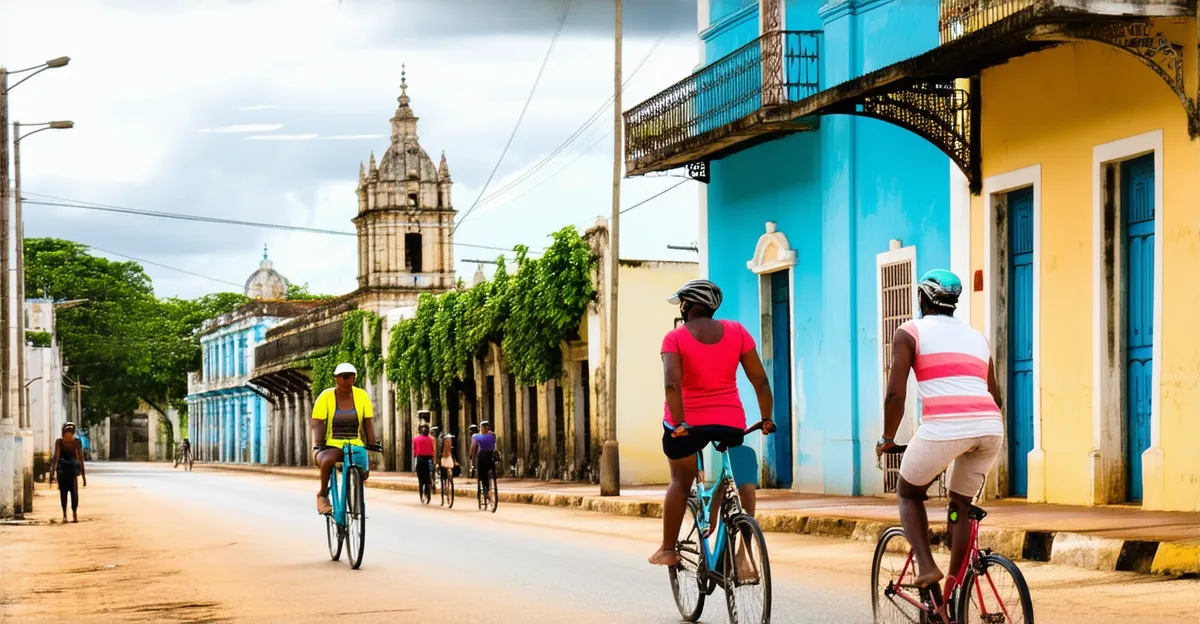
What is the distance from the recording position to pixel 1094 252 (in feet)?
53.8

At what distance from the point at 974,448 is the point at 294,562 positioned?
8453 millimetres

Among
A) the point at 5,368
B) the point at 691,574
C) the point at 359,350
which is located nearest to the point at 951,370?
the point at 691,574

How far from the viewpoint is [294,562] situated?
47.0 ft

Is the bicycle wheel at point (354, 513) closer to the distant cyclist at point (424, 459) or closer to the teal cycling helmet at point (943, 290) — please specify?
the teal cycling helmet at point (943, 290)

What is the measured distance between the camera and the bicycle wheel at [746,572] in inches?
315

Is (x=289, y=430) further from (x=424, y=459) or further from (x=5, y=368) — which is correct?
(x=5, y=368)

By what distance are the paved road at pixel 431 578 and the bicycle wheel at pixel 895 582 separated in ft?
5.23

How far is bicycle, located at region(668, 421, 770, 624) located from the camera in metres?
8.05

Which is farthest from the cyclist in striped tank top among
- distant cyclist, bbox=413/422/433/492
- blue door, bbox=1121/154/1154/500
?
distant cyclist, bbox=413/422/433/492

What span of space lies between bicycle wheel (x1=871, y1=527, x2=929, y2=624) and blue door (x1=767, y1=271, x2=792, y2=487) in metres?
17.1

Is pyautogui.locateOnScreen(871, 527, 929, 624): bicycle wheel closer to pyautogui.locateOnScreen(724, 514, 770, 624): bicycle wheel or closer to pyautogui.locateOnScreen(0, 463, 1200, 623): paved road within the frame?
pyautogui.locateOnScreen(724, 514, 770, 624): bicycle wheel

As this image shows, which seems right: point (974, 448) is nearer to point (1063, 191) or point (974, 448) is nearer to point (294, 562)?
point (294, 562)

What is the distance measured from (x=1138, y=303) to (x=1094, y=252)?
2.17 ft

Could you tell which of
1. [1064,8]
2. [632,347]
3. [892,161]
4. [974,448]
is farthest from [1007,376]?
[632,347]
